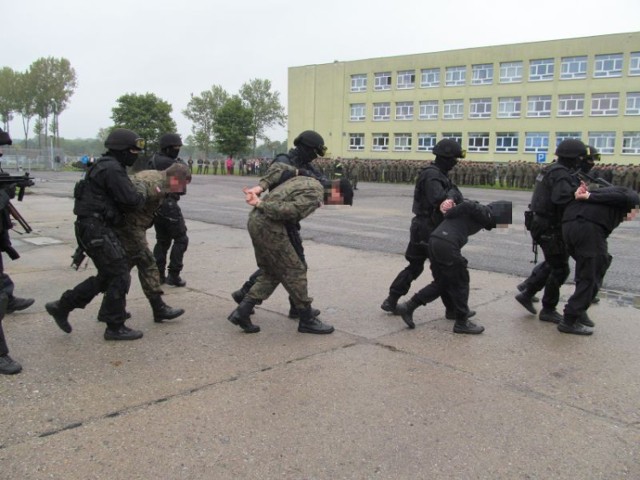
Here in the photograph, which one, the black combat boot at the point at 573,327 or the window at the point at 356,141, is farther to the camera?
the window at the point at 356,141

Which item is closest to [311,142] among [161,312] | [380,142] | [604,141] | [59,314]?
[161,312]

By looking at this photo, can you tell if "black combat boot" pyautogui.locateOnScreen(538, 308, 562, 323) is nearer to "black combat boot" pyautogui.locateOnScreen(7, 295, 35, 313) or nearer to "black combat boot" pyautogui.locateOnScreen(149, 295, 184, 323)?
"black combat boot" pyautogui.locateOnScreen(149, 295, 184, 323)

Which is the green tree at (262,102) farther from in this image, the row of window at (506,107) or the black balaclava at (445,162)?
the black balaclava at (445,162)

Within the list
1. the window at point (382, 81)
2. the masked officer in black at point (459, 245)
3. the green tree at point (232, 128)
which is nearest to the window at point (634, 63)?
the window at point (382, 81)

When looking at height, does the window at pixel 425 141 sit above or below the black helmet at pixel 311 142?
above

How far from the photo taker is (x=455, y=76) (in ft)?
162

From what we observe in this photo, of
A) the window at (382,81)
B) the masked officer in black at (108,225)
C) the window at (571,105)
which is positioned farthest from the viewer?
the window at (382,81)

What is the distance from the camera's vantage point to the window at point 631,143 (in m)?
41.2

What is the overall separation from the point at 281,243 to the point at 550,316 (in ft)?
9.19

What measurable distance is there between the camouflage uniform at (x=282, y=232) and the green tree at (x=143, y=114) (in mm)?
52755

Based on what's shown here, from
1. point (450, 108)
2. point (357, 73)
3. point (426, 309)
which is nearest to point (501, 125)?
point (450, 108)

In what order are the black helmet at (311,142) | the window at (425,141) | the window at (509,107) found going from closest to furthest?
the black helmet at (311,142)
the window at (509,107)
the window at (425,141)

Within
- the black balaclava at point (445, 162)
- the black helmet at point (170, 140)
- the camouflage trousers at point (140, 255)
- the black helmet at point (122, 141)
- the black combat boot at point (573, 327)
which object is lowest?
the black combat boot at point (573, 327)

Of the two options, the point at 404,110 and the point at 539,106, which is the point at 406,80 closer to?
the point at 404,110
